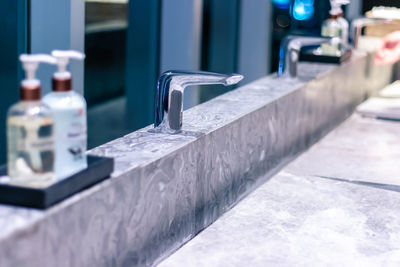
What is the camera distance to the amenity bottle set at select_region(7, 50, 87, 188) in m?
0.85

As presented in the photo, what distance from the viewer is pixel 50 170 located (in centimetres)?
88

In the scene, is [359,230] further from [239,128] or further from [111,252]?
[111,252]

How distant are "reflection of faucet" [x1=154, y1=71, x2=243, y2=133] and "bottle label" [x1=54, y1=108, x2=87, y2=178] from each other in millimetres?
406

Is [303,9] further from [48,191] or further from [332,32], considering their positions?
[48,191]

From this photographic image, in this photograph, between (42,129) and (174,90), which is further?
(174,90)

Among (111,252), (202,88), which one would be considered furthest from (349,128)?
(202,88)

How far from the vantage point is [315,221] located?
136 cm

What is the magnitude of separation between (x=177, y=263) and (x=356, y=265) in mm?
289

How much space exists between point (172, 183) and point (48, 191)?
0.37 metres

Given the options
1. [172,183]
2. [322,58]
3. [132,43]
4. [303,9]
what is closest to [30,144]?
[172,183]

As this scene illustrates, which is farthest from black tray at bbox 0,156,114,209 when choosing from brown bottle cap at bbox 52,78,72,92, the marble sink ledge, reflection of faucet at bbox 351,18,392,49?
reflection of faucet at bbox 351,18,392,49

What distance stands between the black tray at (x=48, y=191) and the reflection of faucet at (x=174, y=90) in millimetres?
401

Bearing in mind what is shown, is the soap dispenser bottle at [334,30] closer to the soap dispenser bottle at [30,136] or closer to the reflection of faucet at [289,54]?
the reflection of faucet at [289,54]

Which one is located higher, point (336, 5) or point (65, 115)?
point (336, 5)
